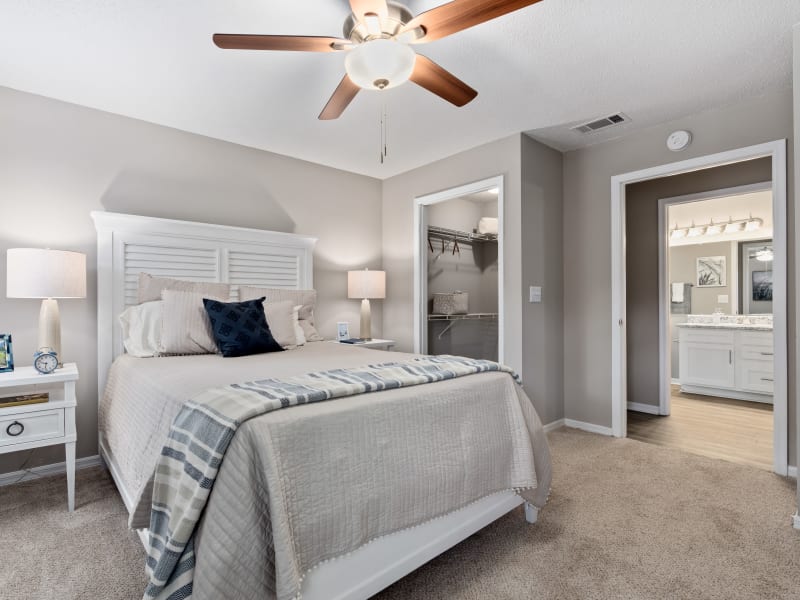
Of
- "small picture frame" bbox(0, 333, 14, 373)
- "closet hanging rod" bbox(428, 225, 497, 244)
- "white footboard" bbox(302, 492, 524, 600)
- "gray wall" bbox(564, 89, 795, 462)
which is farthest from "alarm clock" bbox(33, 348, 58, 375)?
"gray wall" bbox(564, 89, 795, 462)

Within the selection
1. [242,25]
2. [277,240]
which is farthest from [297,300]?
[242,25]

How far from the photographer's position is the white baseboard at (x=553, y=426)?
3.64m

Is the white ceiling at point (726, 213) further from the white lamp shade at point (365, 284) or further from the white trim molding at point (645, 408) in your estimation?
the white lamp shade at point (365, 284)

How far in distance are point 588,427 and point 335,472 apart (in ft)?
9.73

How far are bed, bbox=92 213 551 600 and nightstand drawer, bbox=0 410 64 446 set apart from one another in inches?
9.6

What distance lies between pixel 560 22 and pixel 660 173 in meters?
1.74

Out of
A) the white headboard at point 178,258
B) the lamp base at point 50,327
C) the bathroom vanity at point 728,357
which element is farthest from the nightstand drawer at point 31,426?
the bathroom vanity at point 728,357

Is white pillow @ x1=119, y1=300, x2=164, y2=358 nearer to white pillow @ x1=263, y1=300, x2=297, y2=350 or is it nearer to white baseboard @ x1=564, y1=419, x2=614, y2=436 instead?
white pillow @ x1=263, y1=300, x2=297, y2=350

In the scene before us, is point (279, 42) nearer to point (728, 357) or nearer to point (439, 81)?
point (439, 81)

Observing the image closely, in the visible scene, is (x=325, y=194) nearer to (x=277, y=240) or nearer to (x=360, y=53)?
(x=277, y=240)

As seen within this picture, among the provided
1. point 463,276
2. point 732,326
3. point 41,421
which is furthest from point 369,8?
point 732,326

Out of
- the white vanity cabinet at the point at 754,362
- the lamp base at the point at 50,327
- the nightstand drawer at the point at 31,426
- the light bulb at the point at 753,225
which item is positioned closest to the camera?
the nightstand drawer at the point at 31,426

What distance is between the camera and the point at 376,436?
59.2 inches

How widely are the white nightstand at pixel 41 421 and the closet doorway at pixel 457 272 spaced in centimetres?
277
